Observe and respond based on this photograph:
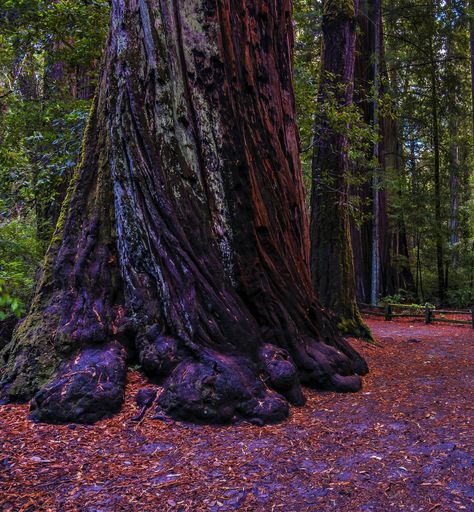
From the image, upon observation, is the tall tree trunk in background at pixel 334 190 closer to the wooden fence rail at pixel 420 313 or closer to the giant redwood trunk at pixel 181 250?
the giant redwood trunk at pixel 181 250

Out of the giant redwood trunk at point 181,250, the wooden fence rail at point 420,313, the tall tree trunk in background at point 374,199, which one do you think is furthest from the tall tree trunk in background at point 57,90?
the wooden fence rail at point 420,313

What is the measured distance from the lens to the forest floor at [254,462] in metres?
2.75

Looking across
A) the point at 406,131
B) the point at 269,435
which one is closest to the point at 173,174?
the point at 269,435

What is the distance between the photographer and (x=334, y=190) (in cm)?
1023

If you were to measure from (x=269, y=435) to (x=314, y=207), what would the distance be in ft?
25.6

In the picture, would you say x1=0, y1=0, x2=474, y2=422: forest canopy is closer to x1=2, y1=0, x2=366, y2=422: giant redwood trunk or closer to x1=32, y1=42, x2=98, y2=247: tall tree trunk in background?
x1=2, y1=0, x2=366, y2=422: giant redwood trunk

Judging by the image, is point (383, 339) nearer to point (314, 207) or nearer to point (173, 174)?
point (314, 207)

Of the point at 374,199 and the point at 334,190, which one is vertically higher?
the point at 374,199

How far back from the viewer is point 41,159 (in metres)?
7.61

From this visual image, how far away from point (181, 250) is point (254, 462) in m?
2.07

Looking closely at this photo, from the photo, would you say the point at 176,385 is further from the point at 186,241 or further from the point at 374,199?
the point at 374,199

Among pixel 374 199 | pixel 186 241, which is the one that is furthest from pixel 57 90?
pixel 374 199

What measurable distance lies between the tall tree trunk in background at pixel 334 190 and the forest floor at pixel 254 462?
561 centimetres

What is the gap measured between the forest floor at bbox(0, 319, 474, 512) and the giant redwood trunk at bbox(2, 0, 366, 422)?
0.28 metres
